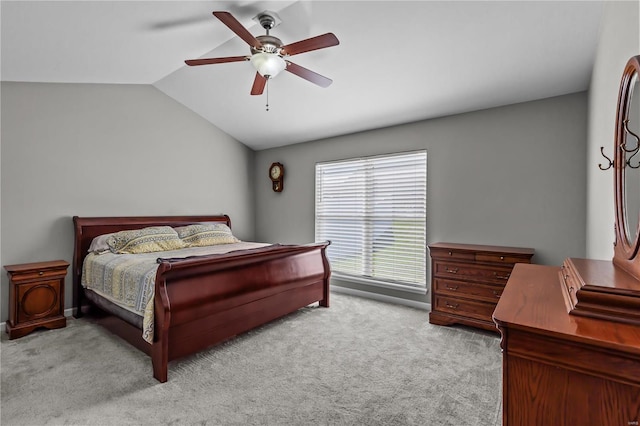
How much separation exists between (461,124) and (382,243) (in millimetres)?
1718

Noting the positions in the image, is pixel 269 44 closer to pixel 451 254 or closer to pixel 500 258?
pixel 451 254

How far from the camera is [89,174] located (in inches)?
149

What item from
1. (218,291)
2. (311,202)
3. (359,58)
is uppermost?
(359,58)

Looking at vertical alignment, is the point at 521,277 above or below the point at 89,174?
below

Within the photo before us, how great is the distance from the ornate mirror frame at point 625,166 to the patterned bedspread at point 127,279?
264 centimetres

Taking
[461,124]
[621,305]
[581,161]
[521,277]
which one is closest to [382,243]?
[461,124]

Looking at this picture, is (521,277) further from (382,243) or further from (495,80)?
(382,243)

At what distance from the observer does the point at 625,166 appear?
4.24 ft

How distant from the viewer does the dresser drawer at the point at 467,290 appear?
9.84 ft

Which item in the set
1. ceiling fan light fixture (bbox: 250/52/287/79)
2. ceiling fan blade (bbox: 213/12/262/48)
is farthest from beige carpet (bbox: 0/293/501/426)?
ceiling fan blade (bbox: 213/12/262/48)

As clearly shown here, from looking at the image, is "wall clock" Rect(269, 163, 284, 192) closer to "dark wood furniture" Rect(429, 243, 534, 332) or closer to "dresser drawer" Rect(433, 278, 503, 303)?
"dark wood furniture" Rect(429, 243, 534, 332)

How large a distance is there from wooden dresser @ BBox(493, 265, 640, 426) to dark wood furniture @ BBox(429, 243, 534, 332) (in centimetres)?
226

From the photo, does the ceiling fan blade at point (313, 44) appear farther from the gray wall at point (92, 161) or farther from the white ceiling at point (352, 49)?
the gray wall at point (92, 161)

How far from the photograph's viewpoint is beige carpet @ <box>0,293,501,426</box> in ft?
6.19
